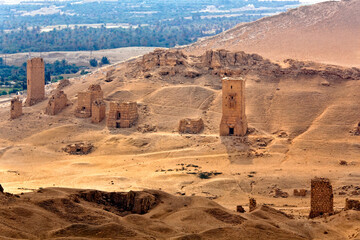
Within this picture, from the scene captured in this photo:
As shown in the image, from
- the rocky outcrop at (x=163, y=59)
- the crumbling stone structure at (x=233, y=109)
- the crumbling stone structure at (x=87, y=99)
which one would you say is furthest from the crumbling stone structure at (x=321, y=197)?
the rocky outcrop at (x=163, y=59)

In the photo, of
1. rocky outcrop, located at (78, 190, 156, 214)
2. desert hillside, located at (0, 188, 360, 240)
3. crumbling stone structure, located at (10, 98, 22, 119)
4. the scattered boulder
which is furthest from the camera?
crumbling stone structure, located at (10, 98, 22, 119)

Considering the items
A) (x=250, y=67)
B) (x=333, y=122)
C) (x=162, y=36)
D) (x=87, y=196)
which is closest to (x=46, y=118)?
(x=250, y=67)

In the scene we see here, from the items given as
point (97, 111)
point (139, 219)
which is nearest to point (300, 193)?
point (139, 219)

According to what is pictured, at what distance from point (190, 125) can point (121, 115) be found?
4290mm

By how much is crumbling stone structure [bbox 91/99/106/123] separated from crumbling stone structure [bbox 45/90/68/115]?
119 inches

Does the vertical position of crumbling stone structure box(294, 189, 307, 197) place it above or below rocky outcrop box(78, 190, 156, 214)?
below

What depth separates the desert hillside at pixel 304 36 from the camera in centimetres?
6406

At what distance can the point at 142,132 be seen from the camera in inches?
1631

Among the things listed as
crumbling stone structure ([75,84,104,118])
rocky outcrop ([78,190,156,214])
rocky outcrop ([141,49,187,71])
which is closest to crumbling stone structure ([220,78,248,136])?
crumbling stone structure ([75,84,104,118])

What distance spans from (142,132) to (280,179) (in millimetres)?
10497

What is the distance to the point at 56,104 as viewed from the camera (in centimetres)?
4553

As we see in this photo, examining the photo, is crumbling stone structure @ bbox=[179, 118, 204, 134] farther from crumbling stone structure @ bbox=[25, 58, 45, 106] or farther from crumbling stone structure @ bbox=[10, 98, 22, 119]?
crumbling stone structure @ bbox=[25, 58, 45, 106]

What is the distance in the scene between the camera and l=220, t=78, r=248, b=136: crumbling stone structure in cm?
3953

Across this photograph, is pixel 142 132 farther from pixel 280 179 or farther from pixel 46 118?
pixel 280 179
